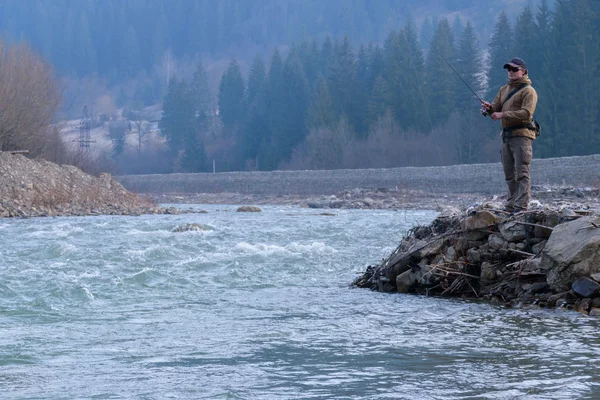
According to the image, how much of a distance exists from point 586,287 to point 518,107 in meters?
2.15

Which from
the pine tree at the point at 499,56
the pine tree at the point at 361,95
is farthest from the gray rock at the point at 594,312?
the pine tree at the point at 361,95

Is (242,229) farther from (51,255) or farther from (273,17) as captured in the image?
(273,17)

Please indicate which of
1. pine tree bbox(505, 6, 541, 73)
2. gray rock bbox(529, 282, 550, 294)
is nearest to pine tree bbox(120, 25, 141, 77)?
pine tree bbox(505, 6, 541, 73)

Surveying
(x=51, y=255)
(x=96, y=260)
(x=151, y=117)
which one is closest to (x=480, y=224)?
(x=96, y=260)

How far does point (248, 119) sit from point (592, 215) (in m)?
78.7

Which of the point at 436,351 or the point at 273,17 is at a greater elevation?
the point at 273,17

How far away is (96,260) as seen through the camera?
13633mm

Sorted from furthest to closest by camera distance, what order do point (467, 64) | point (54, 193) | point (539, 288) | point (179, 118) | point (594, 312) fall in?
point (179, 118) → point (467, 64) → point (54, 193) → point (539, 288) → point (594, 312)

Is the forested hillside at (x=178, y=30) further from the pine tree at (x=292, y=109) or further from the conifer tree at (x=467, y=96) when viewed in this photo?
the conifer tree at (x=467, y=96)

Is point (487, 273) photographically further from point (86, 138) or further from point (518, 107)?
point (86, 138)

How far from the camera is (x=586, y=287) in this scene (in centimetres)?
827

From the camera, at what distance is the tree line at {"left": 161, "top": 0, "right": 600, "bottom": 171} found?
52500 mm

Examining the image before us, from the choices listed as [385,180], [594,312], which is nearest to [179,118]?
[385,180]

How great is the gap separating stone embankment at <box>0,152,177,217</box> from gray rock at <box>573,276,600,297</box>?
829 inches
